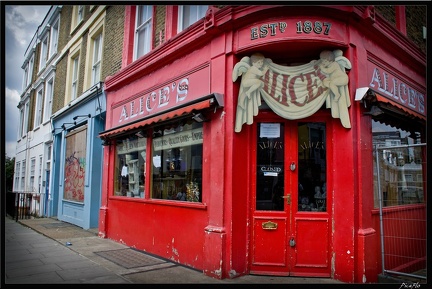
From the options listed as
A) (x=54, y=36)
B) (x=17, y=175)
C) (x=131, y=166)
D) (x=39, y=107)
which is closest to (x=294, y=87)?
(x=131, y=166)

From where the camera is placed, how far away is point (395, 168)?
645cm

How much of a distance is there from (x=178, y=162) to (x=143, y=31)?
429 centimetres

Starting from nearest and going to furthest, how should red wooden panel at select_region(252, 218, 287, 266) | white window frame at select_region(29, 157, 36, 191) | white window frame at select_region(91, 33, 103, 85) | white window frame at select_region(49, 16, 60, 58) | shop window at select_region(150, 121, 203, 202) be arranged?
red wooden panel at select_region(252, 218, 287, 266), shop window at select_region(150, 121, 203, 202), white window frame at select_region(91, 33, 103, 85), white window frame at select_region(49, 16, 60, 58), white window frame at select_region(29, 157, 36, 191)

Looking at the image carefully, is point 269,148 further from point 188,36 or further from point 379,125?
point 188,36

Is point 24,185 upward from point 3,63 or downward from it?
downward

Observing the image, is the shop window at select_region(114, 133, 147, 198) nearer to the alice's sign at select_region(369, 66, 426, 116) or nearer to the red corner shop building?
the red corner shop building

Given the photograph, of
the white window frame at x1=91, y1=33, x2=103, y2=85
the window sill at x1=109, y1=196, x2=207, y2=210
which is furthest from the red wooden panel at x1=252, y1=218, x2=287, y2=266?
the white window frame at x1=91, y1=33, x2=103, y2=85

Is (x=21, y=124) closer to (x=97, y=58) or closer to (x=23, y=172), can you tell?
(x=23, y=172)

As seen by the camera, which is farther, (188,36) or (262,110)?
(188,36)

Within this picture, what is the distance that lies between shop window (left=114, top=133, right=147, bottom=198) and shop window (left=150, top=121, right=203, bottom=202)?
1.77ft

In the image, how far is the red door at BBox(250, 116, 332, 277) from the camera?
5652 mm

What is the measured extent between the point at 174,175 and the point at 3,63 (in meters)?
3.56

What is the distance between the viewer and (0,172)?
5035 mm

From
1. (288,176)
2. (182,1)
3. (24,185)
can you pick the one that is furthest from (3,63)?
(24,185)
